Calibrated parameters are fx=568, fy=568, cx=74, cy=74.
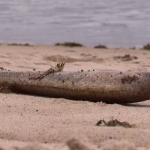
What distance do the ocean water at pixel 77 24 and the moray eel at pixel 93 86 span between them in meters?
8.31

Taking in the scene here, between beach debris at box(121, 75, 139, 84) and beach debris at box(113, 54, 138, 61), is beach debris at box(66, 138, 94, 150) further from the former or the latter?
beach debris at box(113, 54, 138, 61)

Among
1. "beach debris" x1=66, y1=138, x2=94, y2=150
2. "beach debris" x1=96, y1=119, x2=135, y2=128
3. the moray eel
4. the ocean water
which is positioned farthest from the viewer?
the ocean water

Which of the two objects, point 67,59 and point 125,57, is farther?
point 125,57

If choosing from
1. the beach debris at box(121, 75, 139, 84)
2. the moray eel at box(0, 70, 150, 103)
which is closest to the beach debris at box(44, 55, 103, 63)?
the moray eel at box(0, 70, 150, 103)

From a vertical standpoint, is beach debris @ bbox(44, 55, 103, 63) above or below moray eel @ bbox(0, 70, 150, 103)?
above

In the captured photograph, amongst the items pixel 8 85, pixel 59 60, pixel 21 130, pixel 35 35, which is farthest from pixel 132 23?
pixel 21 130

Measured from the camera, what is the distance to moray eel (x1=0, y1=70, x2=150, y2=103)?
664 cm

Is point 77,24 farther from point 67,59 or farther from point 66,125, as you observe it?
point 66,125

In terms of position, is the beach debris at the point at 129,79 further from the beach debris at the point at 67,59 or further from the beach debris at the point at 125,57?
the beach debris at the point at 125,57

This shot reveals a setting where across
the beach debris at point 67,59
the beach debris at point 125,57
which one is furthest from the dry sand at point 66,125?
the beach debris at point 125,57

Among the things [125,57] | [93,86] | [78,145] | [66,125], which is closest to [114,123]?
[66,125]

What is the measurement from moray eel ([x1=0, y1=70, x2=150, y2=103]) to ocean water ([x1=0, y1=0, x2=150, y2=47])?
327 inches

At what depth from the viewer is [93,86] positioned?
6.76 metres

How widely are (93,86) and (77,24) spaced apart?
42.2 ft
